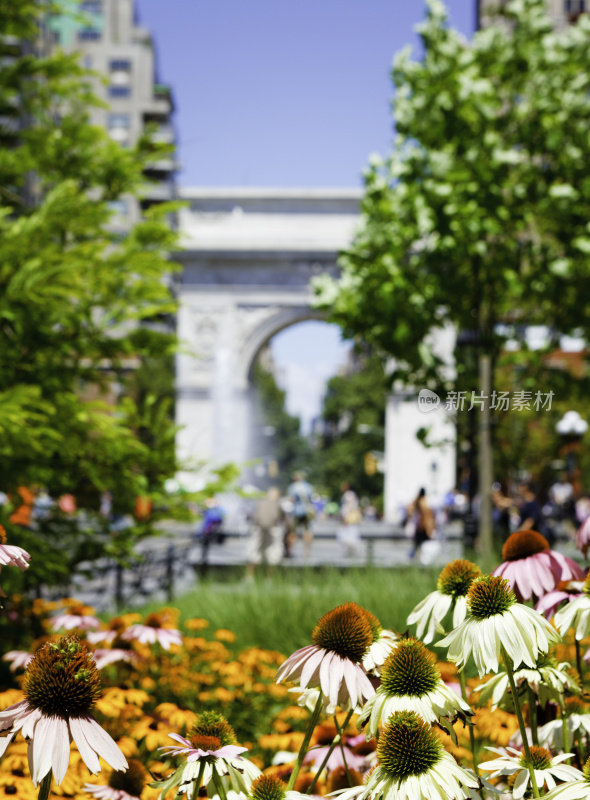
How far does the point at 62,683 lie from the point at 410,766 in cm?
55

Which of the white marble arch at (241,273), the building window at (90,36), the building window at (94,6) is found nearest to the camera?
the white marble arch at (241,273)

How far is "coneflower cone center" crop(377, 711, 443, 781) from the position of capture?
1343mm

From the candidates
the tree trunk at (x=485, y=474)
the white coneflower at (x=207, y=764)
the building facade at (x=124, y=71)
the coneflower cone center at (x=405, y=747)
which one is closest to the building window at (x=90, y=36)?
the building facade at (x=124, y=71)

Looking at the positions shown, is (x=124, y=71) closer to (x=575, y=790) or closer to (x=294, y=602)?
(x=294, y=602)

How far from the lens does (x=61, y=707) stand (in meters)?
1.34

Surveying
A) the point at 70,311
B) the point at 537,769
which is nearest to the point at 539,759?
the point at 537,769

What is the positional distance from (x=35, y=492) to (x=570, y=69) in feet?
26.1

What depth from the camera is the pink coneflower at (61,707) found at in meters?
1.30

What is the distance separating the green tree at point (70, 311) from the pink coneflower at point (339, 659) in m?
3.98

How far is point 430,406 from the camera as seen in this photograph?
3975 millimetres

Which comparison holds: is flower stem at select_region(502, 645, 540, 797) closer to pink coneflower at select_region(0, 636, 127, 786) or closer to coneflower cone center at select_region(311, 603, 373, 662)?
coneflower cone center at select_region(311, 603, 373, 662)

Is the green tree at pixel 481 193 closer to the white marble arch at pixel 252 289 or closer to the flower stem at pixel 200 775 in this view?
the flower stem at pixel 200 775

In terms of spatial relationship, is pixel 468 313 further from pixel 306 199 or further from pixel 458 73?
pixel 306 199

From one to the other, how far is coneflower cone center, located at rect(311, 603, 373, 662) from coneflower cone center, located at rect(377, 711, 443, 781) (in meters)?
0.22
